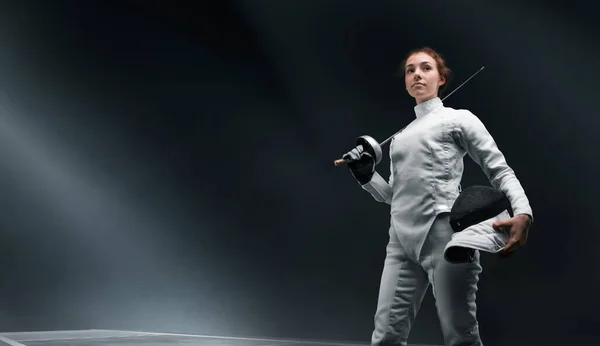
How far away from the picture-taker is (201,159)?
194 inches

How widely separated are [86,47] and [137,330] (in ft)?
6.81

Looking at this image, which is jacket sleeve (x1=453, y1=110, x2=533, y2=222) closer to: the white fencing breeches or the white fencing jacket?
the white fencing jacket

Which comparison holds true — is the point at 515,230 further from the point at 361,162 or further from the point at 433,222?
the point at 361,162

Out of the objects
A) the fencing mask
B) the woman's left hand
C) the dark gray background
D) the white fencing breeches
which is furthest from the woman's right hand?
the dark gray background

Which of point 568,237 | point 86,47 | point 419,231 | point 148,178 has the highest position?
point 86,47

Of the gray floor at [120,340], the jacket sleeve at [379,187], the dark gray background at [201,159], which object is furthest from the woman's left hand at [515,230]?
the dark gray background at [201,159]

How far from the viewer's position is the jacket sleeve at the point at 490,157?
166cm

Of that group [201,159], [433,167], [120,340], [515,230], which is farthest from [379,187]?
[201,159]

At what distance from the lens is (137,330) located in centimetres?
489

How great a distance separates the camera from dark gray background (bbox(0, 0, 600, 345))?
14.5ft

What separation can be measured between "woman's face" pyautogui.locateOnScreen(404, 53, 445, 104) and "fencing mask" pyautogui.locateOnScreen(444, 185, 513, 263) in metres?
0.39

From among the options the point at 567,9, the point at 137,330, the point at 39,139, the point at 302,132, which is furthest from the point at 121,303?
the point at 567,9

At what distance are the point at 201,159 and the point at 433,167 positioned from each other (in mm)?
3294

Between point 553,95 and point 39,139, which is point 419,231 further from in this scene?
point 39,139
